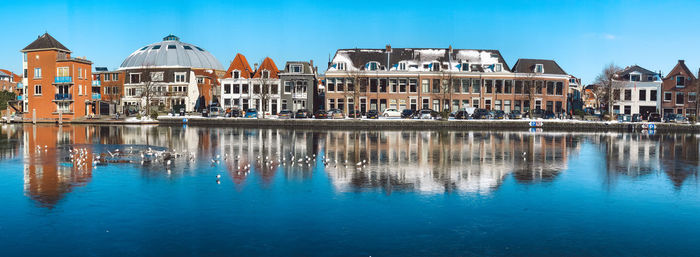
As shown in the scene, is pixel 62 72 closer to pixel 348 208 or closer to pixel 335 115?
pixel 335 115

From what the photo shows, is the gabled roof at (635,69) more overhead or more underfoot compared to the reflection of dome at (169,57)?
more underfoot

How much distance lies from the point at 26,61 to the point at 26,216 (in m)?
75.1

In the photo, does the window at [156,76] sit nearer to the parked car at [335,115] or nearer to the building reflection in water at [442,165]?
the parked car at [335,115]

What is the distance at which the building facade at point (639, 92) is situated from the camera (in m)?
87.2

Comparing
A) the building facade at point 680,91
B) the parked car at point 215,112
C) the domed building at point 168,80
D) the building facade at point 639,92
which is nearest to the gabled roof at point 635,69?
the building facade at point 639,92

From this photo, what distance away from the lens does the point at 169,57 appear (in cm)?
11238

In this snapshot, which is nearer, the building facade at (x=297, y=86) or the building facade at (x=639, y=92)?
the building facade at (x=297, y=86)

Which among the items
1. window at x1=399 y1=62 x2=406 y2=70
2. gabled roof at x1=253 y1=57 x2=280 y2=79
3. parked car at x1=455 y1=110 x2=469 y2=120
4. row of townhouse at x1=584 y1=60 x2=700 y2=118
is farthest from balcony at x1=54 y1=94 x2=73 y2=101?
row of townhouse at x1=584 y1=60 x2=700 y2=118

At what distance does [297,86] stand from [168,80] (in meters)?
29.1

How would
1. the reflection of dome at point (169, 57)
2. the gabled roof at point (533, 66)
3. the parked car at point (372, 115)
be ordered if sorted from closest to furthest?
the parked car at point (372, 115) → the gabled roof at point (533, 66) → the reflection of dome at point (169, 57)

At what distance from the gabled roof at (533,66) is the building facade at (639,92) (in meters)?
11.2

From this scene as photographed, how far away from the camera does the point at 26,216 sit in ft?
47.3

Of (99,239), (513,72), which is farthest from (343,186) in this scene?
(513,72)

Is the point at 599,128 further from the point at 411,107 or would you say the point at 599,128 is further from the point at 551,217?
the point at 551,217
